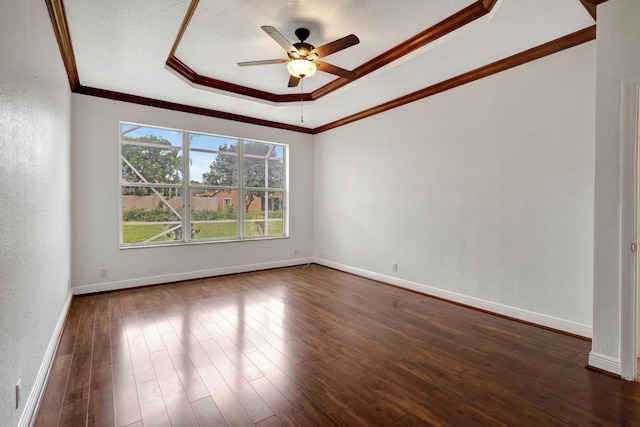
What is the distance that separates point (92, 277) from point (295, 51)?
156 inches

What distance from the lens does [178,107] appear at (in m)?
4.65

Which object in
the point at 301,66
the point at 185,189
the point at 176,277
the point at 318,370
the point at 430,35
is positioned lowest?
the point at 318,370

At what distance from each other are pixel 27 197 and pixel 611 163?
3897 millimetres

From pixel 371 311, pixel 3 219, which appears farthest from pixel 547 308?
pixel 3 219

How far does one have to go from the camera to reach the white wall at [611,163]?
208cm

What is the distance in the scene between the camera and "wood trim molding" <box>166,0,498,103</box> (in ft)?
8.14

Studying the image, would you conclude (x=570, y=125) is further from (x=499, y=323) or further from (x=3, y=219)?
(x=3, y=219)

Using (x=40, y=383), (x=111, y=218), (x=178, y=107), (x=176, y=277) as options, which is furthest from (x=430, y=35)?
(x=176, y=277)

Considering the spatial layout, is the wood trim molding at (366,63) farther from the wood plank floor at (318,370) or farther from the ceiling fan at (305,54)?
the wood plank floor at (318,370)

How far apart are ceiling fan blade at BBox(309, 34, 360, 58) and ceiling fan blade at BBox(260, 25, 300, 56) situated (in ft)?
0.58

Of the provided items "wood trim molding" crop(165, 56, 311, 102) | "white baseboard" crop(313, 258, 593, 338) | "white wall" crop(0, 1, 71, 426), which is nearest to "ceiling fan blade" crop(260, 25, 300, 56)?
"white wall" crop(0, 1, 71, 426)

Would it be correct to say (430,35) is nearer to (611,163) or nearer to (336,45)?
(336,45)

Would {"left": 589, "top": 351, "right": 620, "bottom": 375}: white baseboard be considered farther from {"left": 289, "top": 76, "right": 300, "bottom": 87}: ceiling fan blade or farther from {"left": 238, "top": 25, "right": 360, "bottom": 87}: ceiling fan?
{"left": 289, "top": 76, "right": 300, "bottom": 87}: ceiling fan blade

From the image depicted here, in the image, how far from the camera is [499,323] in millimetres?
3082
